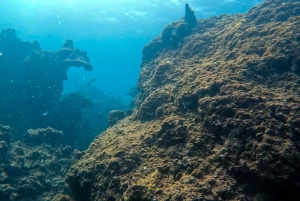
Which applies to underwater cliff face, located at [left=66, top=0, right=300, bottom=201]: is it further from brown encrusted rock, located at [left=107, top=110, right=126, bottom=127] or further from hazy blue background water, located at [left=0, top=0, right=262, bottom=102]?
hazy blue background water, located at [left=0, top=0, right=262, bottom=102]

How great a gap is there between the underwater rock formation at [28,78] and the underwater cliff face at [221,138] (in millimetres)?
14580

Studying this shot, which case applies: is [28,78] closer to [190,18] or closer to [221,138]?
[190,18]

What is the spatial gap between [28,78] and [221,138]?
22.5m

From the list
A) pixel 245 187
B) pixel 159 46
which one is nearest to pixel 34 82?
pixel 159 46

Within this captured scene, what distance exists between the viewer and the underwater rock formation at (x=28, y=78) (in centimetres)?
1991

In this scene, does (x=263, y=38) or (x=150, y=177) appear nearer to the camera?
(x=150, y=177)

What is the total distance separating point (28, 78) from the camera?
71.6 ft

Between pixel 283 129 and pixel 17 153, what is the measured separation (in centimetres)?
1378

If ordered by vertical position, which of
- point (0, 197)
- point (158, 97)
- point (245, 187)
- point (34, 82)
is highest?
point (34, 82)

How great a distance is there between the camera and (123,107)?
1410 inches

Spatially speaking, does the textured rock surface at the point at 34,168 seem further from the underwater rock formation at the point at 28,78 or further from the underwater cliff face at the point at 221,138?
the underwater rock formation at the point at 28,78

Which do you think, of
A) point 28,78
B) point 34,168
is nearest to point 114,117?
point 34,168

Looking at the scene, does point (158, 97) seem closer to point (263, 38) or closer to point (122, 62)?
point (263, 38)

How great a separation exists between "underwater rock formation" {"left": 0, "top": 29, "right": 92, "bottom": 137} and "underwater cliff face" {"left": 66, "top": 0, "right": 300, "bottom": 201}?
1458cm
